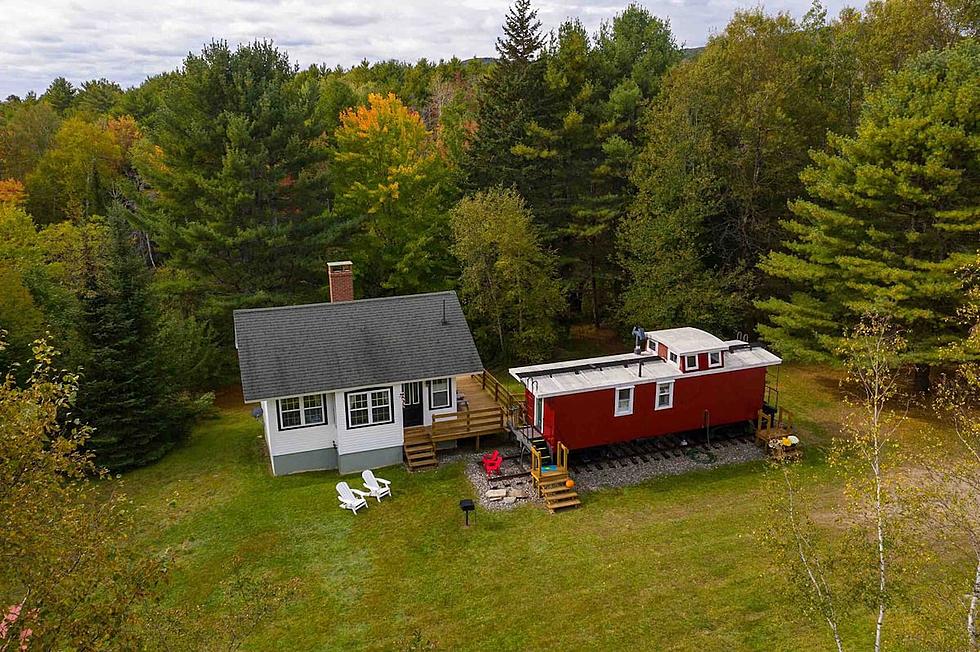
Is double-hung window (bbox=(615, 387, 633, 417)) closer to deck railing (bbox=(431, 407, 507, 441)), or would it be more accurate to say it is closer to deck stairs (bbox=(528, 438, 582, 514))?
deck stairs (bbox=(528, 438, 582, 514))

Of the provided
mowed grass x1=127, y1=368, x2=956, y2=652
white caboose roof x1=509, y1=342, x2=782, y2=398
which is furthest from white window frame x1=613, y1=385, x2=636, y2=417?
mowed grass x1=127, y1=368, x2=956, y2=652

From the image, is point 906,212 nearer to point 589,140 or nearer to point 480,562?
point 589,140

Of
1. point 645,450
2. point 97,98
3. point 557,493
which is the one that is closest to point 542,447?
point 557,493

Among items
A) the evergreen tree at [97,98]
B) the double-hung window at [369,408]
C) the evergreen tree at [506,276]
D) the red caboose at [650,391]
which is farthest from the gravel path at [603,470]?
the evergreen tree at [97,98]

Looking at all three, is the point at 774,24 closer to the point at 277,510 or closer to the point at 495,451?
the point at 495,451

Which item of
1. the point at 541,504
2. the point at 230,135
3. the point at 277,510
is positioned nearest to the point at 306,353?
the point at 277,510

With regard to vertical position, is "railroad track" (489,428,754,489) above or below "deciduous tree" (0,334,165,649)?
below
